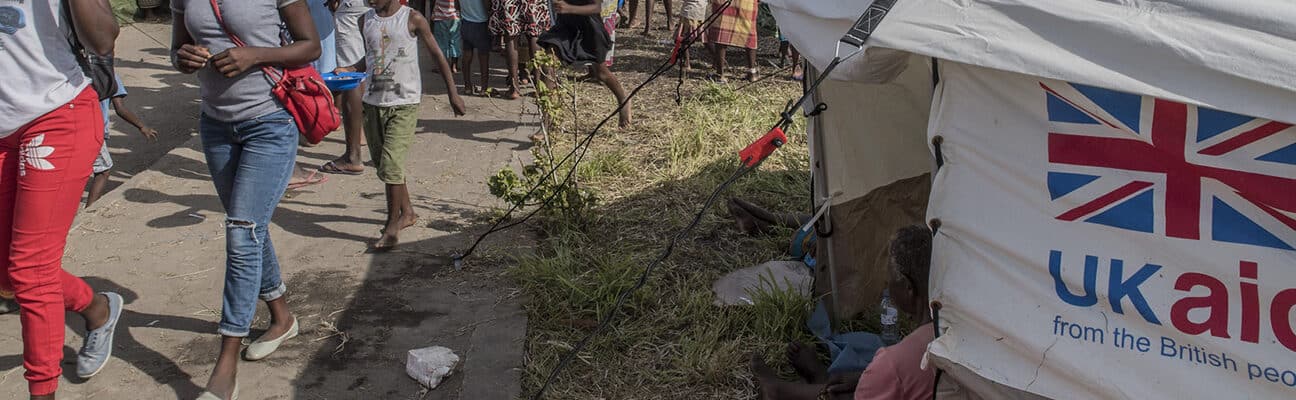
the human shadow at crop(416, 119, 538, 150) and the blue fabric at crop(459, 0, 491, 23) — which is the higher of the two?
the blue fabric at crop(459, 0, 491, 23)

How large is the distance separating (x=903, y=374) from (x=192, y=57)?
2.53 meters

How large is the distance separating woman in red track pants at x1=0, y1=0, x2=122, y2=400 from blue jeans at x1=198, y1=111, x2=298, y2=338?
1.34 ft

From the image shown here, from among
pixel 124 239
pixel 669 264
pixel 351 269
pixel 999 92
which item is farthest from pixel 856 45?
pixel 124 239

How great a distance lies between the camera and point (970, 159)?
8.77 ft

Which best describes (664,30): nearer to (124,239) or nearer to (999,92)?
(124,239)

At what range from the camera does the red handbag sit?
148 inches

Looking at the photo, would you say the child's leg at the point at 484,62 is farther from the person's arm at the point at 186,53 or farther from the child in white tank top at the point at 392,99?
the person's arm at the point at 186,53

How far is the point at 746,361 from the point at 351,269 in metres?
2.09

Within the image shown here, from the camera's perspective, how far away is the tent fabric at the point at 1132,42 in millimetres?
2275

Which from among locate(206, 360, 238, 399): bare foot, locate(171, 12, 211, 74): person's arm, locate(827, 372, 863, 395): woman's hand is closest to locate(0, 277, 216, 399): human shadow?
locate(206, 360, 238, 399): bare foot

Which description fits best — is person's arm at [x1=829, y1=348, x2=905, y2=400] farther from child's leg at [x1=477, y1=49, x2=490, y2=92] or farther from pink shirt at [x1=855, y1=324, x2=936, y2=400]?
child's leg at [x1=477, y1=49, x2=490, y2=92]

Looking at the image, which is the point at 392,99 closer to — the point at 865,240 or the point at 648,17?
the point at 865,240

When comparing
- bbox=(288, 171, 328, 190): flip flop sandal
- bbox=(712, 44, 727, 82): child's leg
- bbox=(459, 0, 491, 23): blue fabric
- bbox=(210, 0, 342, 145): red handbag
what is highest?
bbox=(459, 0, 491, 23): blue fabric

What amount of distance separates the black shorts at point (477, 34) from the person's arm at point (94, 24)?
5114 mm
